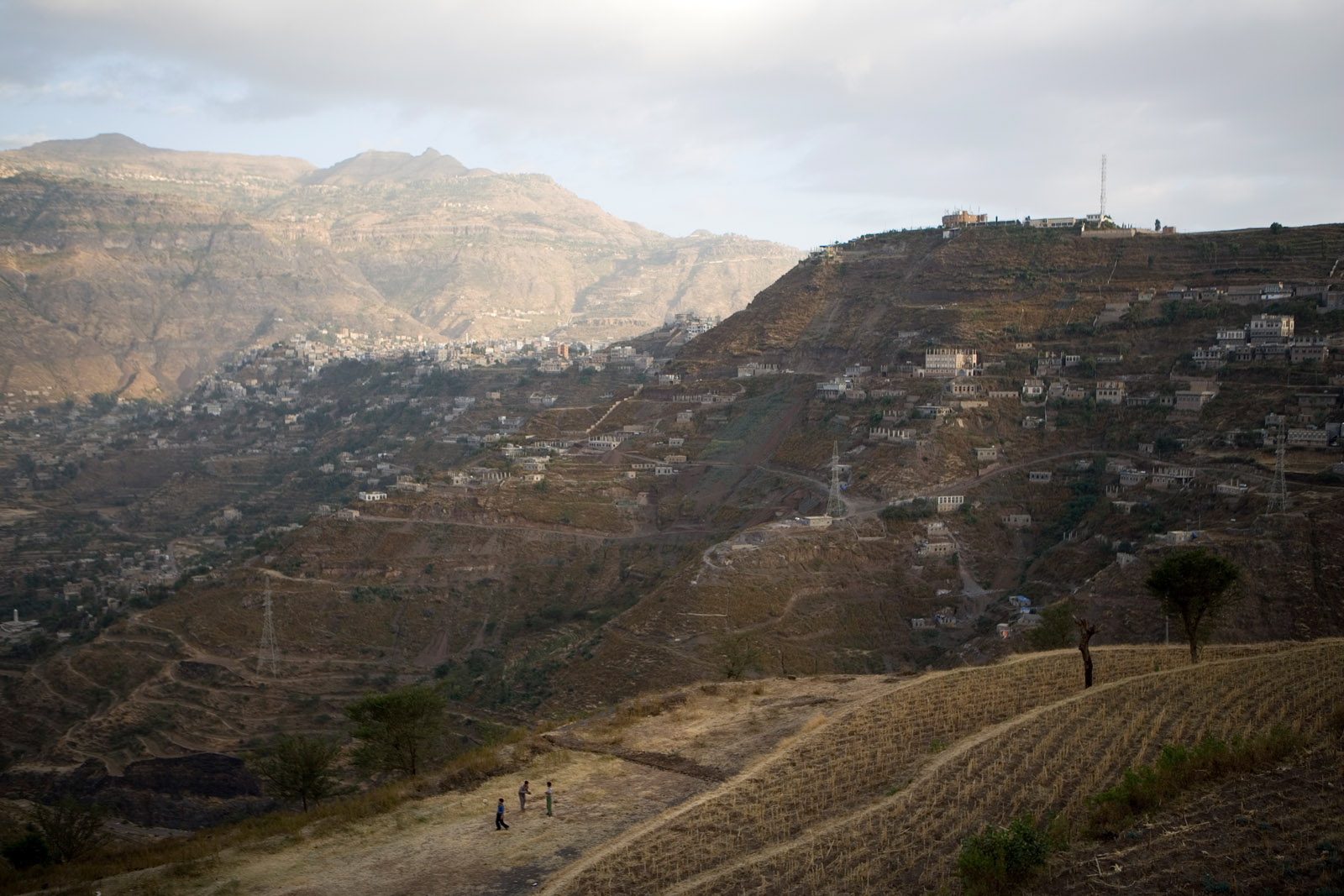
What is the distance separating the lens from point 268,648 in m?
42.7

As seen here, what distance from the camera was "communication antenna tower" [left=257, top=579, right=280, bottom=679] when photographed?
137 feet

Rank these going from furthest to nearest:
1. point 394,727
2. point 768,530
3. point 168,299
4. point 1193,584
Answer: point 168,299, point 768,530, point 394,727, point 1193,584

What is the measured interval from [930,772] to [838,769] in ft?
5.69

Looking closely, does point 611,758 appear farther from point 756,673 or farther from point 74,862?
point 756,673

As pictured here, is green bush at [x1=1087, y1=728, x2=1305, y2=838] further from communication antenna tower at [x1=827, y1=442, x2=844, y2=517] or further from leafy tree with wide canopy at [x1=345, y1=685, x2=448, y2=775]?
communication antenna tower at [x1=827, y1=442, x2=844, y2=517]

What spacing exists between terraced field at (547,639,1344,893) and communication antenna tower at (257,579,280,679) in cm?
2814

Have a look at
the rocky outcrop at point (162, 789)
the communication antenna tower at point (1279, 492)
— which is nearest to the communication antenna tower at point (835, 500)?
the communication antenna tower at point (1279, 492)

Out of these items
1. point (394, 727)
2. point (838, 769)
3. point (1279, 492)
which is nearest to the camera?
point (838, 769)

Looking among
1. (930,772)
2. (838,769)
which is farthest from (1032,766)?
(838,769)

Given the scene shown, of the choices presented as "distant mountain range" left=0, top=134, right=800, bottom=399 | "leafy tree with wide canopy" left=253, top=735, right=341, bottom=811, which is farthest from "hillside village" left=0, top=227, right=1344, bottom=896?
"distant mountain range" left=0, top=134, right=800, bottom=399

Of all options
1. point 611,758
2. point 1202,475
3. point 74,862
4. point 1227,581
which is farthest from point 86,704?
point 1202,475

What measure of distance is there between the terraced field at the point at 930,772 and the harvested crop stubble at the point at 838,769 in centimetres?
3

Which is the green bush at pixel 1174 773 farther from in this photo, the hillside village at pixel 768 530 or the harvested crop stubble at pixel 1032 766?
the hillside village at pixel 768 530

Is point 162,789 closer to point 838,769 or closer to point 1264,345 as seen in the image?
point 838,769
